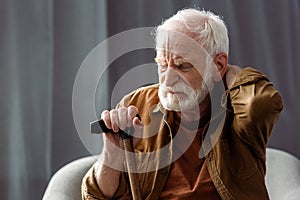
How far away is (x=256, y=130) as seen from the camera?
1528mm

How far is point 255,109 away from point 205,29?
0.27 metres

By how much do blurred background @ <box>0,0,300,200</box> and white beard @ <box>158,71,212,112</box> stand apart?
2.06 feet

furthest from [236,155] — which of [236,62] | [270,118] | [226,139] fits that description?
[236,62]

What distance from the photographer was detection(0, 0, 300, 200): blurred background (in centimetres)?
201

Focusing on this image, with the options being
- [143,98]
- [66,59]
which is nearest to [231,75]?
[143,98]

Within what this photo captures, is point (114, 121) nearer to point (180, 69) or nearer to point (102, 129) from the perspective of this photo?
point (102, 129)

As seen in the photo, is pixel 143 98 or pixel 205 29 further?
pixel 143 98

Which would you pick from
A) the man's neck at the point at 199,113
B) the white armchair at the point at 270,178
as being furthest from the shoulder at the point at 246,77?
the white armchair at the point at 270,178

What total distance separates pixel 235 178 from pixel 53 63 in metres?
0.86

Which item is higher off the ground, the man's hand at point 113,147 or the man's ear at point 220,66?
the man's ear at point 220,66

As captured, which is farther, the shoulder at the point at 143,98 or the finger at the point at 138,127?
the shoulder at the point at 143,98

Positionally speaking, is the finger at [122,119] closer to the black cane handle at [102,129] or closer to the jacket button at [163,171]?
the black cane handle at [102,129]

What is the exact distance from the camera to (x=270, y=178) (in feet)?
6.65

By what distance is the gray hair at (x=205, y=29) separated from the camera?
1.56m
